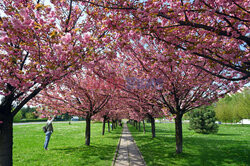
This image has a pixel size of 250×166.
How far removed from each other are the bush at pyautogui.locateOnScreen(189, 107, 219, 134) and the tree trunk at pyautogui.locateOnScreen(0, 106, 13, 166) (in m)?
23.5

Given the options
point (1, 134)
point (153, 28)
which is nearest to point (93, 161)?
point (1, 134)

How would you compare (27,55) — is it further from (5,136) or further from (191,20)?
(191,20)

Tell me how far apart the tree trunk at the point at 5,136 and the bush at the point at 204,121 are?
23.5 meters

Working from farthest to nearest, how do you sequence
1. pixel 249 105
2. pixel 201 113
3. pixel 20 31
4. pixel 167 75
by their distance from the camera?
1. pixel 249 105
2. pixel 201 113
3. pixel 167 75
4. pixel 20 31

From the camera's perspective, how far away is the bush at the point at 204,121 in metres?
22.6

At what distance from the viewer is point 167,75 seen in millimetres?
7441

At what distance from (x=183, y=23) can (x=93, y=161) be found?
24.7 ft

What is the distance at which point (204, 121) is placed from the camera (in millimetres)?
22891

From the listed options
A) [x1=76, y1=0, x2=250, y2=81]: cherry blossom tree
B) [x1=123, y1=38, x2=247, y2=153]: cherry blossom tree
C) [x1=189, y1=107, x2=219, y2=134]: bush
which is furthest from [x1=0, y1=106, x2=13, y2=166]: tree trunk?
[x1=189, y1=107, x2=219, y2=134]: bush

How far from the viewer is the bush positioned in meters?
22.6

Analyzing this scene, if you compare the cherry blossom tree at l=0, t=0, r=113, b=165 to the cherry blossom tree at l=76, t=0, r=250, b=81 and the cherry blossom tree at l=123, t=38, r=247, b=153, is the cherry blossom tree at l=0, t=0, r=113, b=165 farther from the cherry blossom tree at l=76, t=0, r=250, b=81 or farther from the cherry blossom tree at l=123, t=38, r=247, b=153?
the cherry blossom tree at l=123, t=38, r=247, b=153

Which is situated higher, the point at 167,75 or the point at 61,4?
the point at 61,4

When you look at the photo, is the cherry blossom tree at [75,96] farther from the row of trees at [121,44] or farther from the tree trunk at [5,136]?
the tree trunk at [5,136]

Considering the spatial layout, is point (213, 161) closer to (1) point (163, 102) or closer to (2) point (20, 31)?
(1) point (163, 102)
